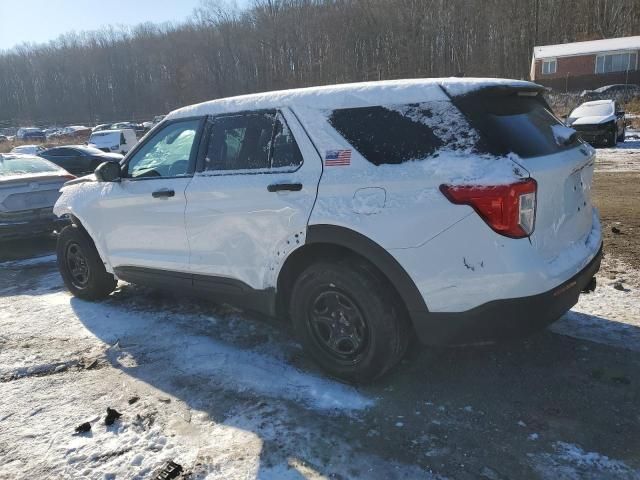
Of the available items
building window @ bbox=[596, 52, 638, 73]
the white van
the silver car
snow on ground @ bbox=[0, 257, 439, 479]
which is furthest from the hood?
building window @ bbox=[596, 52, 638, 73]

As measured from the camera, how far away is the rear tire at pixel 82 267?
5.16 meters

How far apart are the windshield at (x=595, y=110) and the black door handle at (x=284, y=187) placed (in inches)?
750

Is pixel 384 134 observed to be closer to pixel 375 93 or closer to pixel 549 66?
pixel 375 93

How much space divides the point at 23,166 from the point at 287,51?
266 feet

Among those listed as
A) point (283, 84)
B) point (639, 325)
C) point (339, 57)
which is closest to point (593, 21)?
point (339, 57)

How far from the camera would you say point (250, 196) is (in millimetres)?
3578

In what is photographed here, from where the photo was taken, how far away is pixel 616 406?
302cm

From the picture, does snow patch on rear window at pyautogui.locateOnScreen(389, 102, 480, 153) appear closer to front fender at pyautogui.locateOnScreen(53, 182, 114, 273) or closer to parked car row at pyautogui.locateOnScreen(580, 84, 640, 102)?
front fender at pyautogui.locateOnScreen(53, 182, 114, 273)

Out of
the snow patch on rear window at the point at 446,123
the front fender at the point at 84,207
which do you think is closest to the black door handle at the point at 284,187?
the snow patch on rear window at the point at 446,123

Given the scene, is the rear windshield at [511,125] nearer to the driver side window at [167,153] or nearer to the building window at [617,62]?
the driver side window at [167,153]

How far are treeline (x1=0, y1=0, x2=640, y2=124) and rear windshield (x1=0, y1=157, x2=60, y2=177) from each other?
67.9 metres

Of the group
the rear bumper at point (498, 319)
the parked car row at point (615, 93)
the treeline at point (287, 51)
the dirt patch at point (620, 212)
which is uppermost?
the treeline at point (287, 51)

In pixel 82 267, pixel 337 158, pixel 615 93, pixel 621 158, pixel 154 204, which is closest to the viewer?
pixel 337 158

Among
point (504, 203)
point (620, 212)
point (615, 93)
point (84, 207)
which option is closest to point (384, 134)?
point (504, 203)
